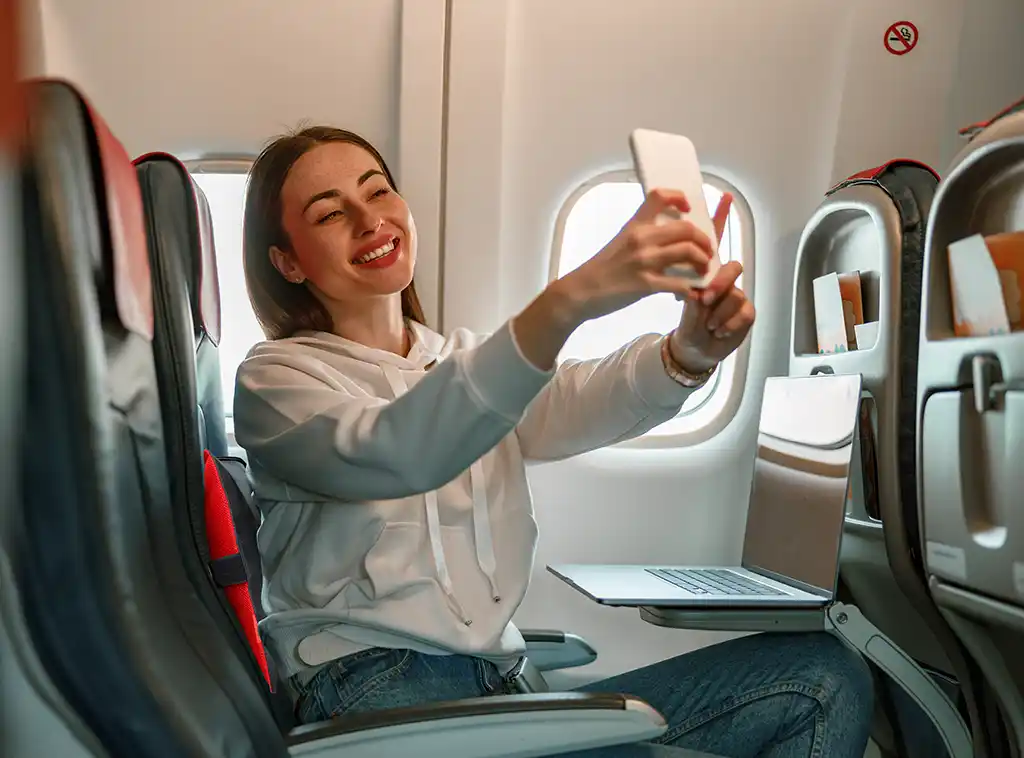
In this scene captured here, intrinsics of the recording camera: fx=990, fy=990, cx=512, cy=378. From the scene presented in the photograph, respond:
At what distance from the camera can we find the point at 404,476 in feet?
4.21

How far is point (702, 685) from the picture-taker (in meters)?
1.61

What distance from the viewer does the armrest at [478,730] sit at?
1056mm

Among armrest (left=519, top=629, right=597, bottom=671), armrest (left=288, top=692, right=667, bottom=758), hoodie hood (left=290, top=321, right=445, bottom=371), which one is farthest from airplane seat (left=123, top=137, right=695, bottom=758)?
armrest (left=519, top=629, right=597, bottom=671)

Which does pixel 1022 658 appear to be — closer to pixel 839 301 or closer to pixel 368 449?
pixel 839 301

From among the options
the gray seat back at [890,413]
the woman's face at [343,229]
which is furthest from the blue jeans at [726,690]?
the woman's face at [343,229]

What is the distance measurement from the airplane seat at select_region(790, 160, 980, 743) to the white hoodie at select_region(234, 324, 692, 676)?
0.60 m

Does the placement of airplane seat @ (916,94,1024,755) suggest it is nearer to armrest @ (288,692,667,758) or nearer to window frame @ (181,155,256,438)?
armrest @ (288,692,667,758)

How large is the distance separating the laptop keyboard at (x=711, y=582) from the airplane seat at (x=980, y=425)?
0.32 metres

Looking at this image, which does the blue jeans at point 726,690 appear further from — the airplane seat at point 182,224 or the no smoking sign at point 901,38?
the no smoking sign at point 901,38

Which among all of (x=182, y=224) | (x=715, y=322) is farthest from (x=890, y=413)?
(x=182, y=224)

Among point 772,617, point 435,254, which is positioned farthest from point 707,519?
point 435,254

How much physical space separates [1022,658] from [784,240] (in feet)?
3.64

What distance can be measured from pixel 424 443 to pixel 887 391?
1.12 m

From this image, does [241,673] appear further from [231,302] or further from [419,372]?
[231,302]
